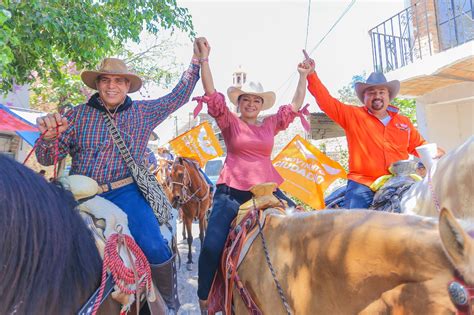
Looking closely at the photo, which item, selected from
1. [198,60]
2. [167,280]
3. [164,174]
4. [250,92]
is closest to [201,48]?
[198,60]

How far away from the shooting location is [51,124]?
219cm

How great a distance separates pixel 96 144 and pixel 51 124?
13.2 inches

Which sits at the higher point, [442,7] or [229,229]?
[442,7]

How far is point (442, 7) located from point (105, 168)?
28.3 feet

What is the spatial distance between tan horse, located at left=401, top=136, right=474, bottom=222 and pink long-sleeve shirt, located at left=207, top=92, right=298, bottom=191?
3.70ft

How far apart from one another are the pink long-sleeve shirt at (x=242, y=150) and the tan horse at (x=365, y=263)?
938mm

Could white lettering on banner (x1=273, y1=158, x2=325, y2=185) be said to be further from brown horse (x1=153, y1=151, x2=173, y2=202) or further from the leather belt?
the leather belt

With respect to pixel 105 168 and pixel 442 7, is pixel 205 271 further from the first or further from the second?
pixel 442 7

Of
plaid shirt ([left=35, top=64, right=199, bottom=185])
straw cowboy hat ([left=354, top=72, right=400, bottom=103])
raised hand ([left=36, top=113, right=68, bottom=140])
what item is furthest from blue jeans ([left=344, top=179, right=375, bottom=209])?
raised hand ([left=36, top=113, right=68, bottom=140])

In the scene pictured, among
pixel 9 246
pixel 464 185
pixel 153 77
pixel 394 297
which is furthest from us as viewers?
pixel 153 77

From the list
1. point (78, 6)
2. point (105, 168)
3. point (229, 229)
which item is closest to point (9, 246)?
point (105, 168)

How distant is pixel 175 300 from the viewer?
2492 millimetres

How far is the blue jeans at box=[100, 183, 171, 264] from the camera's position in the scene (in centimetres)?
227

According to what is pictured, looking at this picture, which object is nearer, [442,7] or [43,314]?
[43,314]
